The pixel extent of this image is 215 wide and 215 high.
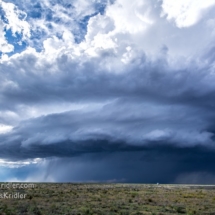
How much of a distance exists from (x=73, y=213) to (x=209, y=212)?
18299 millimetres

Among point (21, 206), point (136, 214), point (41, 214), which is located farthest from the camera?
point (21, 206)

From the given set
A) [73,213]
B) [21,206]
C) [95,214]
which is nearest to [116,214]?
[95,214]

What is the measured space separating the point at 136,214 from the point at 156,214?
94.5 inches

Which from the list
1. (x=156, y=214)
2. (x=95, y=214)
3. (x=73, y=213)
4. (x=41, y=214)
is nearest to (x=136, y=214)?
(x=156, y=214)

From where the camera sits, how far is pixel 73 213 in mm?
34625

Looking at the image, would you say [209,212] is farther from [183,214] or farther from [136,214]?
[136,214]

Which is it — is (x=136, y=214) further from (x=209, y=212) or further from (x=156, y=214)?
(x=209, y=212)

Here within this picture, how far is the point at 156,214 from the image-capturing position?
36250mm

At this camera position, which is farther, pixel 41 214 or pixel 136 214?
pixel 136 214

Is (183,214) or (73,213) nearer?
(73,213)

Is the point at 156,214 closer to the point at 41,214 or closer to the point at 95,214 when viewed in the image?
the point at 95,214

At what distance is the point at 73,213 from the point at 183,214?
1379cm

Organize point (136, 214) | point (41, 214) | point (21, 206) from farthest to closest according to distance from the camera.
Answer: point (21, 206) < point (136, 214) < point (41, 214)

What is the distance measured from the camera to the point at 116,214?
3506 centimetres
